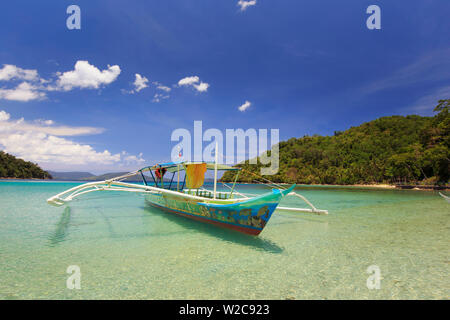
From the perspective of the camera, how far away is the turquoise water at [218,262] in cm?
304

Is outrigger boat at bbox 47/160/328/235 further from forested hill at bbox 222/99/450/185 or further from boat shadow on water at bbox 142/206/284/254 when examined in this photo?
forested hill at bbox 222/99/450/185

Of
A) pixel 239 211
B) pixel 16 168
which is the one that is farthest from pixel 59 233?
pixel 16 168

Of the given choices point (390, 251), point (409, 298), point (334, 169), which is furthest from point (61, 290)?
point (334, 169)

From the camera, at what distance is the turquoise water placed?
304cm

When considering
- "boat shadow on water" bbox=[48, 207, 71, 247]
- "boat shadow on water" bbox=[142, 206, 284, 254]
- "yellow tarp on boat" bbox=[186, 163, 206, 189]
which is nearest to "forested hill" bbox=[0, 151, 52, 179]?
"boat shadow on water" bbox=[48, 207, 71, 247]

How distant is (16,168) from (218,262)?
96.8 metres

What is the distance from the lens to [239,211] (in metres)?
5.62

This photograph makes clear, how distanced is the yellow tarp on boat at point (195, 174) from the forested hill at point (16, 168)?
296 ft

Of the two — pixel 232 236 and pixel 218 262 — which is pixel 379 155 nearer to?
pixel 232 236

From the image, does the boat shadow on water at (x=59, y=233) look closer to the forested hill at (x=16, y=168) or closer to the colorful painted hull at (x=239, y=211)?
the colorful painted hull at (x=239, y=211)

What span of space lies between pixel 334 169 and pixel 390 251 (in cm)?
7626

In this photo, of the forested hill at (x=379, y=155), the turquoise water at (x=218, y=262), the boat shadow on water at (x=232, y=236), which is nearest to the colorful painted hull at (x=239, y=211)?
the boat shadow on water at (x=232, y=236)

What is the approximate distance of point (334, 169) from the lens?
72375 millimetres
